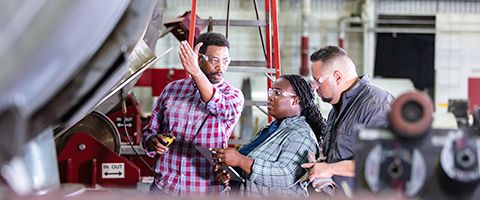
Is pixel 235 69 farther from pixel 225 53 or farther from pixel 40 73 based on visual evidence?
pixel 40 73

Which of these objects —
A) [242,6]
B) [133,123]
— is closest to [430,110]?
[133,123]

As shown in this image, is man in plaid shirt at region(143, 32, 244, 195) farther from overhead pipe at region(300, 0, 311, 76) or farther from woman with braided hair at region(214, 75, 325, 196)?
overhead pipe at region(300, 0, 311, 76)

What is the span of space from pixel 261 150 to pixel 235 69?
1122 mm

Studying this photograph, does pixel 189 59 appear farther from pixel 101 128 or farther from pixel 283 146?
pixel 101 128

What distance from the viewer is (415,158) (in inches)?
43.5

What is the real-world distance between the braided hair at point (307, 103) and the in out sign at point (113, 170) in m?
1.52

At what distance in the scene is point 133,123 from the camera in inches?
237

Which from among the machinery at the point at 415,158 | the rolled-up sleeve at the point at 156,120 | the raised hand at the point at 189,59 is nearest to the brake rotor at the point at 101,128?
the rolled-up sleeve at the point at 156,120

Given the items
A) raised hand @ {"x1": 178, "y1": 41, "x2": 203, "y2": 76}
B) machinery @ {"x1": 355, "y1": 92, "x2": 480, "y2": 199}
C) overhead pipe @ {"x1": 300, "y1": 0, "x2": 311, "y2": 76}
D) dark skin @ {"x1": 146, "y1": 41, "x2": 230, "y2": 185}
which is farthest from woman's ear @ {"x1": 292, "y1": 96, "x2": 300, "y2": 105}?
overhead pipe @ {"x1": 300, "y1": 0, "x2": 311, "y2": 76}

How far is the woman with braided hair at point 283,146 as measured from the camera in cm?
314

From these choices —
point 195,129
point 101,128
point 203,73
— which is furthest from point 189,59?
point 101,128

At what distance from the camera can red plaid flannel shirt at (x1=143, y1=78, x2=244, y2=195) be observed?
3396 mm

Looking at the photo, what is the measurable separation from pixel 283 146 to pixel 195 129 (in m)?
0.45

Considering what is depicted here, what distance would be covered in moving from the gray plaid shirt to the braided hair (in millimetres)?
153
